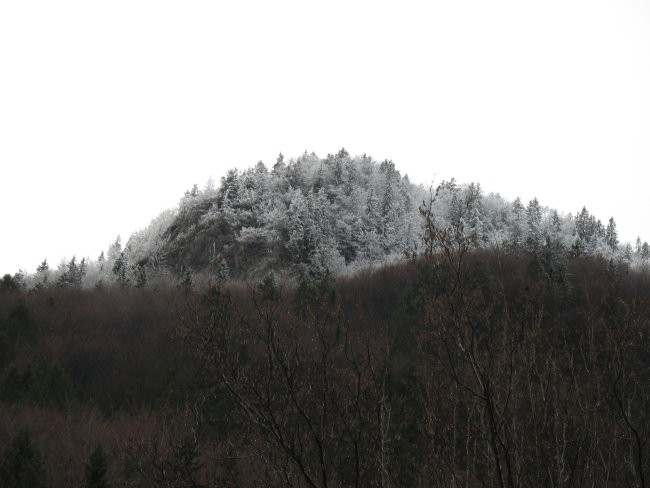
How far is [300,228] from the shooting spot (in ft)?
152

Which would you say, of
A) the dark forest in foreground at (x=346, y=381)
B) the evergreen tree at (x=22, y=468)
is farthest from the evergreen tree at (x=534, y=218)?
the evergreen tree at (x=22, y=468)

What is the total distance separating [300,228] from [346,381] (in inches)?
1651

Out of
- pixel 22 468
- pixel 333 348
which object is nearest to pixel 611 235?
pixel 333 348

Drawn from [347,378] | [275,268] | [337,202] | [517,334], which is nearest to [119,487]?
[347,378]

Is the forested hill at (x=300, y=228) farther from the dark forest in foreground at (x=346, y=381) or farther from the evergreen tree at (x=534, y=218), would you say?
the dark forest in foreground at (x=346, y=381)

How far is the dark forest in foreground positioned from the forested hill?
12.8m

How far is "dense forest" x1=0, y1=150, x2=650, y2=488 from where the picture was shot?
338 centimetres

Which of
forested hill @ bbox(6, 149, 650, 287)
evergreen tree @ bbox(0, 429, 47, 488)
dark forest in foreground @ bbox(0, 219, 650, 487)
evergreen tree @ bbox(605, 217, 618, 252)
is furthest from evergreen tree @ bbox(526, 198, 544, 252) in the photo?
evergreen tree @ bbox(0, 429, 47, 488)

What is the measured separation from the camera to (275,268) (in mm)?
43344

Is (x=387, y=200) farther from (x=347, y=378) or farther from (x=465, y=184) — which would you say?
(x=347, y=378)

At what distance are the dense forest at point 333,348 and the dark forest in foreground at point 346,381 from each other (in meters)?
0.06

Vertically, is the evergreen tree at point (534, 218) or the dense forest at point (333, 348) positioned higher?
the evergreen tree at point (534, 218)

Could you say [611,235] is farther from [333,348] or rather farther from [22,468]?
[22,468]

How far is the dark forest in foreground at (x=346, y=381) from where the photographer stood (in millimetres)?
3275
